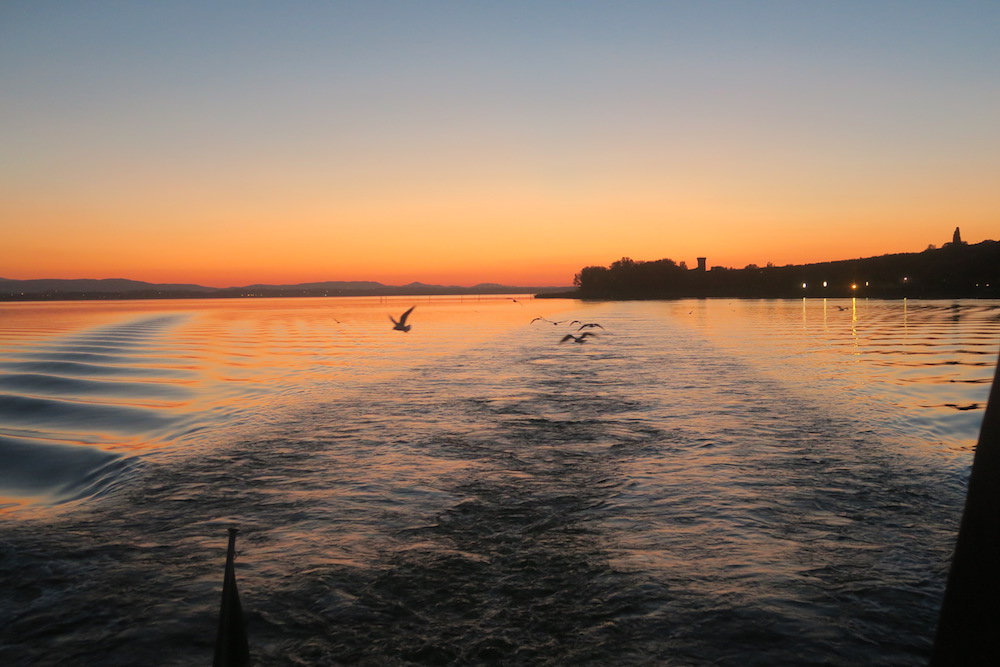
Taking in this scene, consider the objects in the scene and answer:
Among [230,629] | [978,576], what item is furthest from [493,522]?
[978,576]

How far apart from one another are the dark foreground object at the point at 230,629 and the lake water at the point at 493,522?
133 inches

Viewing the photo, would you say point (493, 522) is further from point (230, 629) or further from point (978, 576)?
point (978, 576)

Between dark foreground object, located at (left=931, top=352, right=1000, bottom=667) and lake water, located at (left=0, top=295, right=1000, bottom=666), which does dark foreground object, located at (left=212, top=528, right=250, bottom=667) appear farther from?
lake water, located at (left=0, top=295, right=1000, bottom=666)

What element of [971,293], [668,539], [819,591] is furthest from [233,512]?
[971,293]

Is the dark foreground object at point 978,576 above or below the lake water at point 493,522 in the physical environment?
above

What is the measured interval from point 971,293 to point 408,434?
556 feet

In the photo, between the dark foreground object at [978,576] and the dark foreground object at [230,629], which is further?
the dark foreground object at [230,629]

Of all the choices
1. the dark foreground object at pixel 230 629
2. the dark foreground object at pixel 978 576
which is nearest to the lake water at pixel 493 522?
the dark foreground object at pixel 230 629

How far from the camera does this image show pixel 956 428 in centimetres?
1493

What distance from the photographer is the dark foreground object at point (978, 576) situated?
2.11m

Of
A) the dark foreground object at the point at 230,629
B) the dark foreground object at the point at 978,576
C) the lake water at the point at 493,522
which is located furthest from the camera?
the lake water at the point at 493,522

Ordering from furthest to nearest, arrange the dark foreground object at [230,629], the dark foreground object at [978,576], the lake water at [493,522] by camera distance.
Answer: the lake water at [493,522] → the dark foreground object at [230,629] → the dark foreground object at [978,576]

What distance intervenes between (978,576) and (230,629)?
2.82 m

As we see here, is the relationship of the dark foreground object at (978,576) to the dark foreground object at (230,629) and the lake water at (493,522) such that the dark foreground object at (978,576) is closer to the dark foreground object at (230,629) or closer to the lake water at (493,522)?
the dark foreground object at (230,629)
